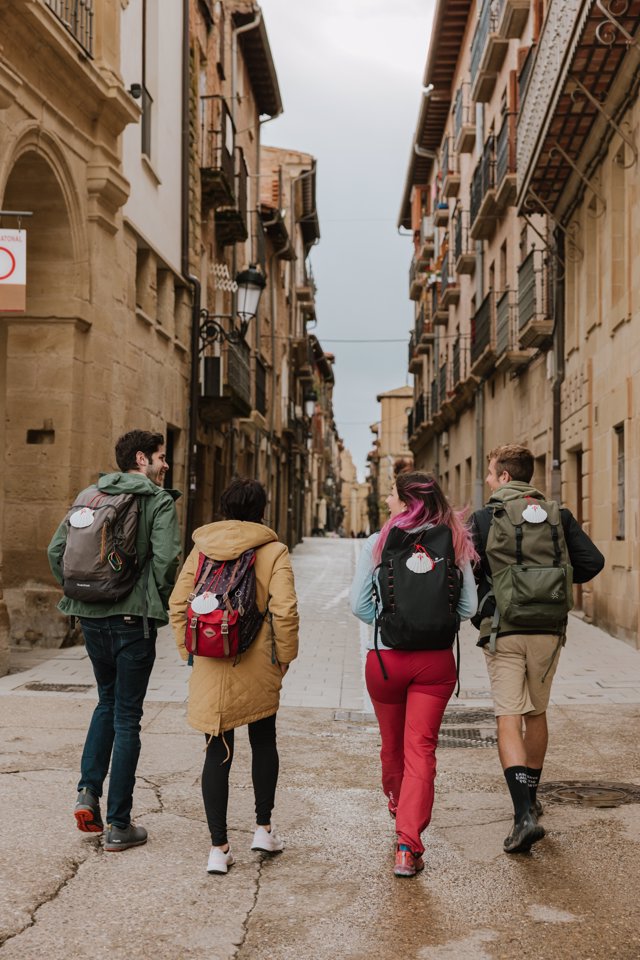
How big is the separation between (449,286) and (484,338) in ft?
27.2

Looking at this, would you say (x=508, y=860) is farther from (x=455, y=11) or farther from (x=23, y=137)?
(x=455, y=11)

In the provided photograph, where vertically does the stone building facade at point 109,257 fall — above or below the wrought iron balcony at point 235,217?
below

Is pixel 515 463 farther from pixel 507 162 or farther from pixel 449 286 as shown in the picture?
pixel 449 286

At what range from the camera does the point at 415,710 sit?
4.60 metres

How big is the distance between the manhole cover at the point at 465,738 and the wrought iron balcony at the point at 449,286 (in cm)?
2464

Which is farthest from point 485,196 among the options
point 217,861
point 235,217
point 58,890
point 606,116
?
point 58,890

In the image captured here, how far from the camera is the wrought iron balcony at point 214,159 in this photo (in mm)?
19531

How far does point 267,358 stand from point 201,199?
45.3 feet

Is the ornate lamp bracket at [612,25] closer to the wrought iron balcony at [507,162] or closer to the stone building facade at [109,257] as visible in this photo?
the stone building facade at [109,257]

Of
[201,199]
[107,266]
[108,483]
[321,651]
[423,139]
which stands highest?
[423,139]

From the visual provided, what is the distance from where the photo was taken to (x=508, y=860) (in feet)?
15.5

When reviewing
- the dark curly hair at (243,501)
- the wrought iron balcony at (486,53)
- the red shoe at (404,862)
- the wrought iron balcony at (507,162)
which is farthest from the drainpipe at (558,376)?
the red shoe at (404,862)

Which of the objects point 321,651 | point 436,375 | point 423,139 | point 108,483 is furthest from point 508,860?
point 423,139

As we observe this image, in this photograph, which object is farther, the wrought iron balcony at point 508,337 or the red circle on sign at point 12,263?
the wrought iron balcony at point 508,337
